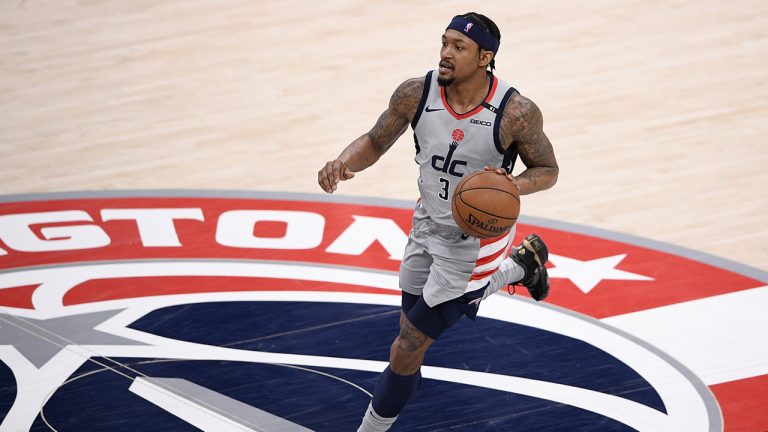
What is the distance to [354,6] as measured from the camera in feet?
47.0

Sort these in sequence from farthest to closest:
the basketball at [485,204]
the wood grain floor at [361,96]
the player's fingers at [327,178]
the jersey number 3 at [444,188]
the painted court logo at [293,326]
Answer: the wood grain floor at [361,96] → the painted court logo at [293,326] → the jersey number 3 at [444,188] → the player's fingers at [327,178] → the basketball at [485,204]

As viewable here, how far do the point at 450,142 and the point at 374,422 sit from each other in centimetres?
142

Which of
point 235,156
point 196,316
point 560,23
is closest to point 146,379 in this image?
point 196,316

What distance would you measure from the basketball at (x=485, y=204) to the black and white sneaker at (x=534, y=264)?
1.51 meters

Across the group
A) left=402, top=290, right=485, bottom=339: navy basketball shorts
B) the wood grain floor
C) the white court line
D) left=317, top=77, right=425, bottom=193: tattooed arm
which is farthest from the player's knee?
the wood grain floor

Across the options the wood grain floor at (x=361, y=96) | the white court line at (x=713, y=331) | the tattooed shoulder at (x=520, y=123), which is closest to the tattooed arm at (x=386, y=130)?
the tattooed shoulder at (x=520, y=123)

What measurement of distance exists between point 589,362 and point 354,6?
8.06 m

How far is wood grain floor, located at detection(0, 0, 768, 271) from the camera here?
32.2 feet

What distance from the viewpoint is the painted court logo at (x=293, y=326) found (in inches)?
260

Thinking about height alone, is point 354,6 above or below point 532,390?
above

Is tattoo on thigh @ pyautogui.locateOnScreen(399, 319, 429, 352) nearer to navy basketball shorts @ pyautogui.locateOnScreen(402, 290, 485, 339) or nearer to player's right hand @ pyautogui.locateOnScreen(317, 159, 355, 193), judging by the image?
navy basketball shorts @ pyautogui.locateOnScreen(402, 290, 485, 339)

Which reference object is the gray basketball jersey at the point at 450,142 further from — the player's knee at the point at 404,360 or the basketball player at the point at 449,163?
the player's knee at the point at 404,360

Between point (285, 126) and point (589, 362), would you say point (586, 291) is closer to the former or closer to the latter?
point (589, 362)

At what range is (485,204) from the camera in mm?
5598
